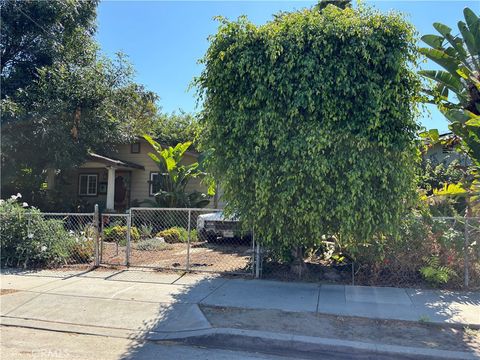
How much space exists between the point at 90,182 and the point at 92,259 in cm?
1137

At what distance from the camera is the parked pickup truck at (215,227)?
11.8 meters

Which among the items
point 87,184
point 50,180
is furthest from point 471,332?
point 87,184

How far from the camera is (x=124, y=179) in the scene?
779 inches

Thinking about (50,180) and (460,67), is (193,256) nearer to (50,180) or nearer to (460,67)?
(460,67)

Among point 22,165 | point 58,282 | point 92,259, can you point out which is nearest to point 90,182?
point 22,165

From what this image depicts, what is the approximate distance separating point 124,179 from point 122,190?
1.85 feet

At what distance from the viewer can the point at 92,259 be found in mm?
10195

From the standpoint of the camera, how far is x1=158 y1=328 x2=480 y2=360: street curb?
15.8 ft

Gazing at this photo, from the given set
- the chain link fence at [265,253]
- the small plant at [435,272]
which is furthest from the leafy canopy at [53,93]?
the small plant at [435,272]

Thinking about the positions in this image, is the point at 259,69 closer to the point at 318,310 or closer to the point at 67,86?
the point at 318,310

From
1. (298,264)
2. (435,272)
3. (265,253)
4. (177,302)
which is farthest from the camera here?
(265,253)

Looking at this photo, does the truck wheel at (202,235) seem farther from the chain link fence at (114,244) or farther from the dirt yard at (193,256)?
the chain link fence at (114,244)

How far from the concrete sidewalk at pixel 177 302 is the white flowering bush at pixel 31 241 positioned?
3.69 feet

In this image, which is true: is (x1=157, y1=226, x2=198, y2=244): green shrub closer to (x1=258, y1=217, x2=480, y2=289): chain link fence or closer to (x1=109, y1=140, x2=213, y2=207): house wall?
(x1=258, y1=217, x2=480, y2=289): chain link fence
